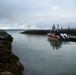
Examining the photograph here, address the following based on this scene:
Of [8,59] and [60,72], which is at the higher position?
[8,59]

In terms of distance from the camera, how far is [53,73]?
17.5m

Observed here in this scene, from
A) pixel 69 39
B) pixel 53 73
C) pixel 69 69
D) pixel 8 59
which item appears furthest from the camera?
pixel 69 39

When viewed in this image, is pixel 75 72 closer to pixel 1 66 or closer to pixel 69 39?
pixel 1 66

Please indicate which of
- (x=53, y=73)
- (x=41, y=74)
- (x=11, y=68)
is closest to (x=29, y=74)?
(x=41, y=74)

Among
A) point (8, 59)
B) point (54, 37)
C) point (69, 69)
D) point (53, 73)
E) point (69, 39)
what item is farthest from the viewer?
point (54, 37)

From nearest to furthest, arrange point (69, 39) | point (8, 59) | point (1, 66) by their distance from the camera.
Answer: point (1, 66) < point (8, 59) < point (69, 39)

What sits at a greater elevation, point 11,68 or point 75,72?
point 11,68

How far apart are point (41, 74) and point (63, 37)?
41418 mm

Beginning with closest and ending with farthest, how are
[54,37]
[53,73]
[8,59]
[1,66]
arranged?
[1,66] < [8,59] < [53,73] < [54,37]

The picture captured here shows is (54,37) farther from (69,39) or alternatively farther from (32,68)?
(32,68)

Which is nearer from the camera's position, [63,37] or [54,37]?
[63,37]

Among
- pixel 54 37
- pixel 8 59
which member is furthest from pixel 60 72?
pixel 54 37

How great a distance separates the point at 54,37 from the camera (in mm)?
62969

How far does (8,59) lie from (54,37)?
47.5 metres
